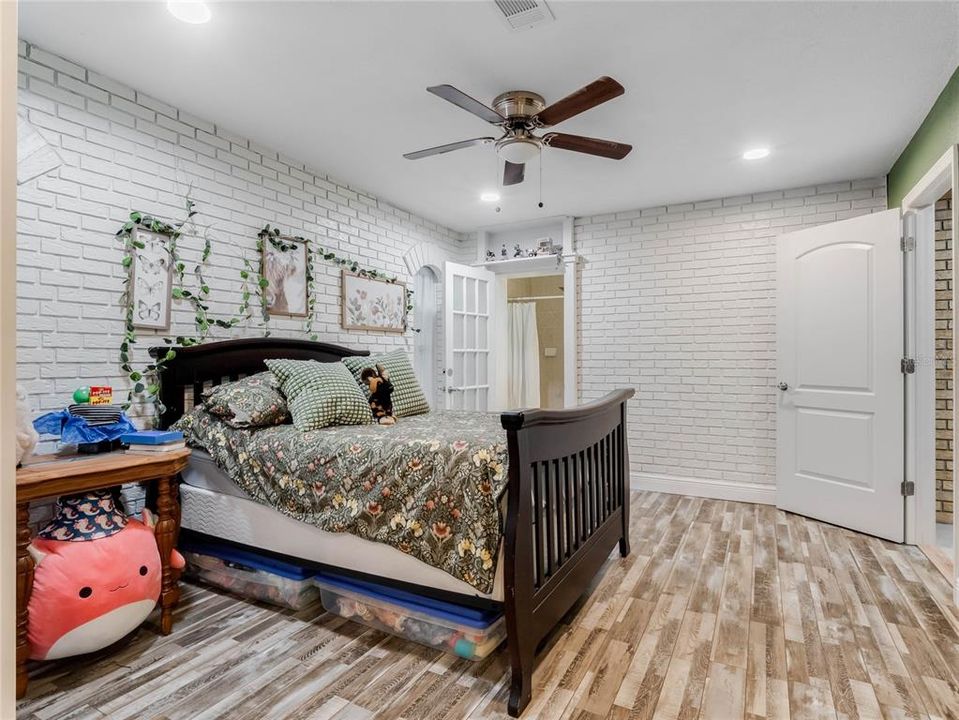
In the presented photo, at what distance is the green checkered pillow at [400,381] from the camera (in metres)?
3.17

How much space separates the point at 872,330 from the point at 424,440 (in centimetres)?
312

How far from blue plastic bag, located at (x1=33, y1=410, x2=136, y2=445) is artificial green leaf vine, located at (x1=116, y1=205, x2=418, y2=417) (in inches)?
15.0

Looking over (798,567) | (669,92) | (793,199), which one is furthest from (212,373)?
(793,199)

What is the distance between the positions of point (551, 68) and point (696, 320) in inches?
109

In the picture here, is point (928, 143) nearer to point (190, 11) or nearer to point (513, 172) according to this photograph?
point (513, 172)

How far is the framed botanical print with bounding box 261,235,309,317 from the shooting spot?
335cm

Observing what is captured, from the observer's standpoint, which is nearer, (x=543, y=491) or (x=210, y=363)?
(x=543, y=491)

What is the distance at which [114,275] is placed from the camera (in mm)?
2521

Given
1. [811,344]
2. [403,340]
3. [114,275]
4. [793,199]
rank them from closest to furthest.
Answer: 1. [114,275]
2. [811,344]
3. [793,199]
4. [403,340]

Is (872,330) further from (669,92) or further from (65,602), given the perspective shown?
(65,602)

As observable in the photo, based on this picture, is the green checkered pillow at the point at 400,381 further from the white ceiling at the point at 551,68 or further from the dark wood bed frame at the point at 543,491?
the white ceiling at the point at 551,68

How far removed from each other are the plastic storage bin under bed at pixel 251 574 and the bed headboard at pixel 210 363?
2.34 feet

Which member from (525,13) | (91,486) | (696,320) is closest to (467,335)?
(696,320)

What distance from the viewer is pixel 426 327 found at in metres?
5.52
